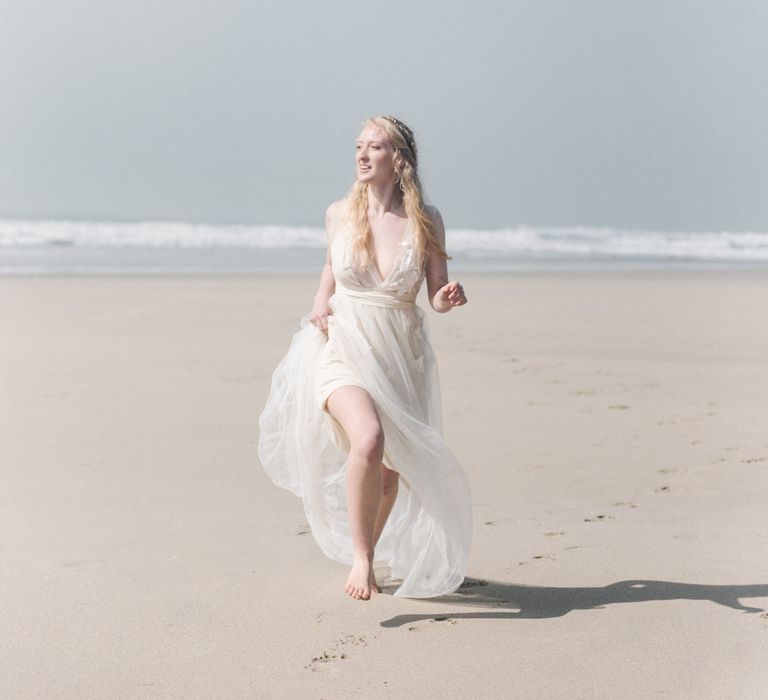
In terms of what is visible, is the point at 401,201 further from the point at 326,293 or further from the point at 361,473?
the point at 361,473

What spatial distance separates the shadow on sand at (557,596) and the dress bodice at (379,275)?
1.21m

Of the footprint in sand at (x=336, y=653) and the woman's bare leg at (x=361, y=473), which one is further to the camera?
the woman's bare leg at (x=361, y=473)

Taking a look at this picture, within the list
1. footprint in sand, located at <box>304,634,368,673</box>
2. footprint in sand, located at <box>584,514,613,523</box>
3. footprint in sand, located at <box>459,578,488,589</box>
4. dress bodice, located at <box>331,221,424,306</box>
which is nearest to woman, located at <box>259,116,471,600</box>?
dress bodice, located at <box>331,221,424,306</box>

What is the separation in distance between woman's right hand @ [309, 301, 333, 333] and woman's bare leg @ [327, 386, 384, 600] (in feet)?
1.10

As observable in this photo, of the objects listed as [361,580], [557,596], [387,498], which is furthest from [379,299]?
[557,596]

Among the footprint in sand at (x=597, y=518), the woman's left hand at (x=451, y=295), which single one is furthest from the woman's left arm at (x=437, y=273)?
the footprint in sand at (x=597, y=518)

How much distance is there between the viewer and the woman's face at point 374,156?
4.55 meters

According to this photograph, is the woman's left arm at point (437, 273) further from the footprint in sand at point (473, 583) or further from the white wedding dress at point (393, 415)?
the footprint in sand at point (473, 583)

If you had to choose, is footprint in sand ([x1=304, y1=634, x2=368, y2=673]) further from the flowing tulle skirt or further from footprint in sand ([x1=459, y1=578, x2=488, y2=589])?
footprint in sand ([x1=459, y1=578, x2=488, y2=589])

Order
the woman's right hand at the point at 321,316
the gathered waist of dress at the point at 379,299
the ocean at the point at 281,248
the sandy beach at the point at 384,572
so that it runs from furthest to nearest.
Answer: the ocean at the point at 281,248
the woman's right hand at the point at 321,316
the gathered waist of dress at the point at 379,299
the sandy beach at the point at 384,572

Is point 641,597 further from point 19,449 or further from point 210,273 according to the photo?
point 210,273

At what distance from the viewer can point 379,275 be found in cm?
455

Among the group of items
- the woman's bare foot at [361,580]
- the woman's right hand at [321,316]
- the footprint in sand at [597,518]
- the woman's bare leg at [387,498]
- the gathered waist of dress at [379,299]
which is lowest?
Result: the woman's bare foot at [361,580]

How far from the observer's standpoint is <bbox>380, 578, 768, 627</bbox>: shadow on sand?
14.3 ft
